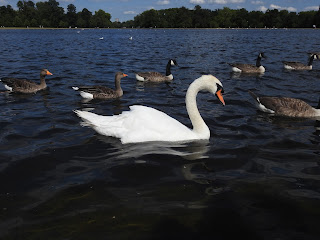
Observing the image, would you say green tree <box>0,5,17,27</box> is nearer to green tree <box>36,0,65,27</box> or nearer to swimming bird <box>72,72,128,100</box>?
green tree <box>36,0,65,27</box>

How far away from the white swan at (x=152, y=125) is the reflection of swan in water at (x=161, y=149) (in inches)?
4.3

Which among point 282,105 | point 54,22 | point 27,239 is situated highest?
point 54,22

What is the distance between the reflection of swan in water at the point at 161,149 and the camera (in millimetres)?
5879

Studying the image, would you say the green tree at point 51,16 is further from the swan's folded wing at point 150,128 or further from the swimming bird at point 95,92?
the swan's folded wing at point 150,128

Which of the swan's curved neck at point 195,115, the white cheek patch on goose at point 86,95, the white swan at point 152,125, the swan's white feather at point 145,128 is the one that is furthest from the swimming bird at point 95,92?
the swan's curved neck at point 195,115

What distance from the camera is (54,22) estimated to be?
191 meters

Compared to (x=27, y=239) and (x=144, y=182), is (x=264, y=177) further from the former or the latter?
(x=27, y=239)

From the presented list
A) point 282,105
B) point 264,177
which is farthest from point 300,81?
point 264,177

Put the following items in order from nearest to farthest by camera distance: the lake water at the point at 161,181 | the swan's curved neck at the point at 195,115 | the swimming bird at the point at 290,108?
the lake water at the point at 161,181
the swan's curved neck at the point at 195,115
the swimming bird at the point at 290,108

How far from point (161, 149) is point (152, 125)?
1.81ft

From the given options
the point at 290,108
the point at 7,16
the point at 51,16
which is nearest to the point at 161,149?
the point at 290,108

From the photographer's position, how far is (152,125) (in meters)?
6.29

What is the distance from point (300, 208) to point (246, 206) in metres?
0.73

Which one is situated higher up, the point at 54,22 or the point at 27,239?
the point at 54,22
